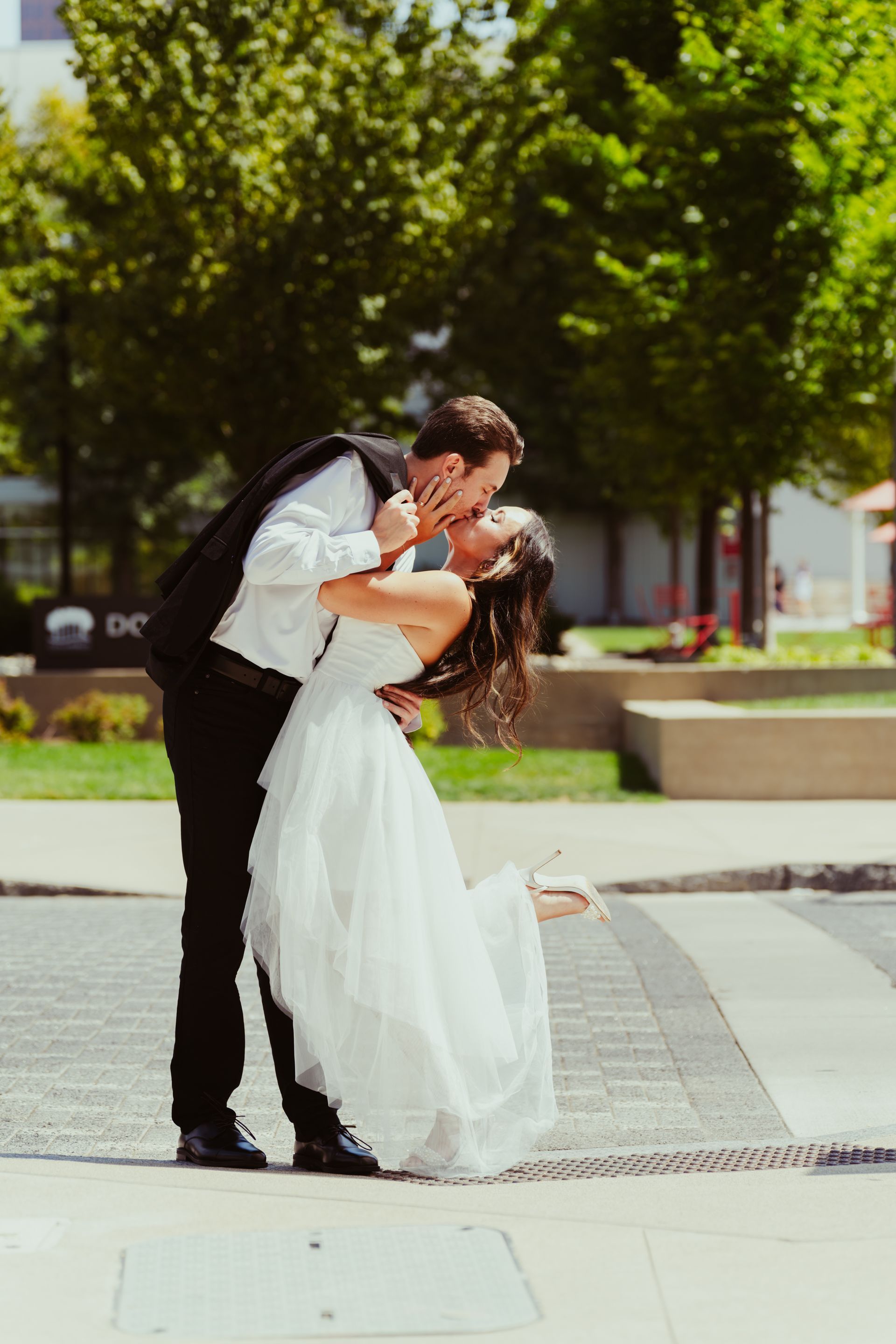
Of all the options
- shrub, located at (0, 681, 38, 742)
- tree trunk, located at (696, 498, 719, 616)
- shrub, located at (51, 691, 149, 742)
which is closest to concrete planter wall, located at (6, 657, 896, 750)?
shrub, located at (51, 691, 149, 742)

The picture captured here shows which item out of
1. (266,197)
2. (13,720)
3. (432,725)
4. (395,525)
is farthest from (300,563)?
(266,197)

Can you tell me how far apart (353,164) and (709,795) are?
11.4m

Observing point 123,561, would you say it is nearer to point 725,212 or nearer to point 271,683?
point 725,212

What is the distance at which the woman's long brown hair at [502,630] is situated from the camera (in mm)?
3748

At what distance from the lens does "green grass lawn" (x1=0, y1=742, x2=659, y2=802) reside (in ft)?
40.8

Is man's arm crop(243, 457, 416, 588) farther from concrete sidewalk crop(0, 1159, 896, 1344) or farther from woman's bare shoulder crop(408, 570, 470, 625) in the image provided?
concrete sidewalk crop(0, 1159, 896, 1344)

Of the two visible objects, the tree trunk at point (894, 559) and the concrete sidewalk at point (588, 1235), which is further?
the tree trunk at point (894, 559)

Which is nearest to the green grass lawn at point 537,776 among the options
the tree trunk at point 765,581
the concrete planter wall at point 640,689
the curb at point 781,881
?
the concrete planter wall at point 640,689

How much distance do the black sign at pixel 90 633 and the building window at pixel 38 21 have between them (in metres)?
72.2

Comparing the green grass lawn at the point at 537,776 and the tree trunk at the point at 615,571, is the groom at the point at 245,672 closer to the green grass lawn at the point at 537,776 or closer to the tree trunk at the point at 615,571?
the green grass lawn at the point at 537,776

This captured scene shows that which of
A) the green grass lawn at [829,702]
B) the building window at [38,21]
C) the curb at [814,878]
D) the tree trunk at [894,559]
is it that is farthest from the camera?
the building window at [38,21]

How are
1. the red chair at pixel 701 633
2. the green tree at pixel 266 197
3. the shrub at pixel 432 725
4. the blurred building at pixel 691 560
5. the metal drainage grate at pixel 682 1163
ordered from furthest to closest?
the blurred building at pixel 691 560 < the red chair at pixel 701 633 < the green tree at pixel 266 197 < the shrub at pixel 432 725 < the metal drainage grate at pixel 682 1163

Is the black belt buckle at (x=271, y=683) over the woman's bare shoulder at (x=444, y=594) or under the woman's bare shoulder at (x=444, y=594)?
under

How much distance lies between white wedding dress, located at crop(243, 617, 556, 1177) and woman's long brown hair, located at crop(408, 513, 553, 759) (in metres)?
0.10
